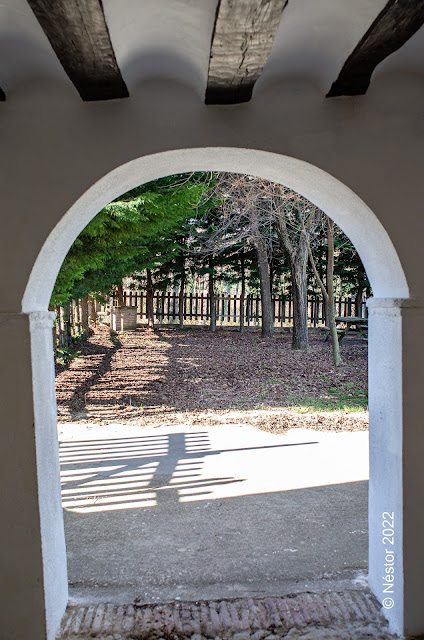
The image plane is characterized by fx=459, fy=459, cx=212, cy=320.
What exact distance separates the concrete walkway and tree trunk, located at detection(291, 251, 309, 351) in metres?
8.04

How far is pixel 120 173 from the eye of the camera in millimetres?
2498

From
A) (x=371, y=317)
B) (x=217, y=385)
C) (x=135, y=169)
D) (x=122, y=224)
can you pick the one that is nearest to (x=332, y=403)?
(x=217, y=385)

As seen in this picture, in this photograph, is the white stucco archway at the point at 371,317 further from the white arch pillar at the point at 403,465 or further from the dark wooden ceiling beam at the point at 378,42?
the dark wooden ceiling beam at the point at 378,42

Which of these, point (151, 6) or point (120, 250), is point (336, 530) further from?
point (120, 250)

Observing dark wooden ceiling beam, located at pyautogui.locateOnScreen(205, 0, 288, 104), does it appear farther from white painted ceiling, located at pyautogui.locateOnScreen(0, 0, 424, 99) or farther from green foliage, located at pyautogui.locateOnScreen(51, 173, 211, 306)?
green foliage, located at pyautogui.locateOnScreen(51, 173, 211, 306)

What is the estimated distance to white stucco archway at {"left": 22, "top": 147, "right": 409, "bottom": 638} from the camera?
243 cm

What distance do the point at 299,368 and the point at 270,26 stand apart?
9893 millimetres

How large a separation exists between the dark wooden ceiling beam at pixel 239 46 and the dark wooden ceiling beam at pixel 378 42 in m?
0.43

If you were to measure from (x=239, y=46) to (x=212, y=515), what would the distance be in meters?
3.35

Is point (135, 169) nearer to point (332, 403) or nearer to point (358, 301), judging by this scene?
point (332, 403)

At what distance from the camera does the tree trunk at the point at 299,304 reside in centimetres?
1377

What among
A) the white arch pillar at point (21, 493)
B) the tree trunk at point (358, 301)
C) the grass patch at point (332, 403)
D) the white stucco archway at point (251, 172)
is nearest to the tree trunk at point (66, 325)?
the grass patch at point (332, 403)

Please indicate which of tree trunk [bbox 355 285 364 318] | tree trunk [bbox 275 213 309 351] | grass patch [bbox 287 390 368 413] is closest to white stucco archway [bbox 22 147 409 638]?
grass patch [bbox 287 390 368 413]

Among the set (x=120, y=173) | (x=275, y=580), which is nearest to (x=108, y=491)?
(x=275, y=580)
